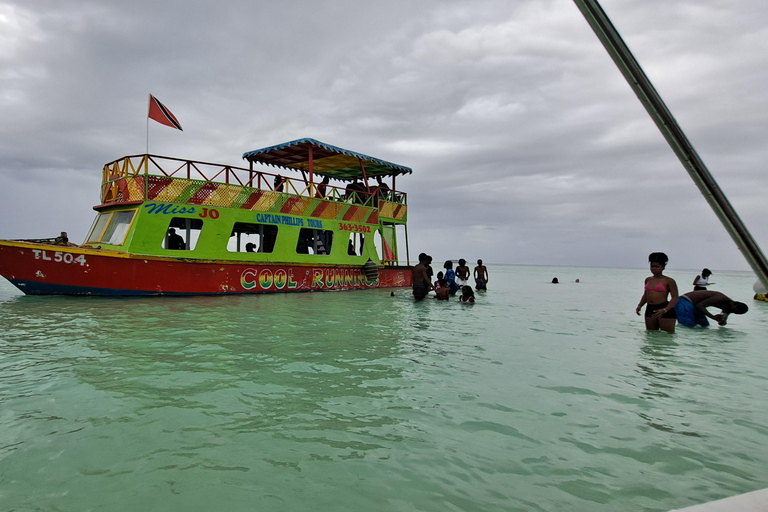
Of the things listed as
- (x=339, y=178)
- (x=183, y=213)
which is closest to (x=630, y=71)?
(x=183, y=213)

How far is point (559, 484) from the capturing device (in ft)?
8.38

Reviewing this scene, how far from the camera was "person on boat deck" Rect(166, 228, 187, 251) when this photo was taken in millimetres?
12047

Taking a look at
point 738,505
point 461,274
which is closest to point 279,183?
point 461,274

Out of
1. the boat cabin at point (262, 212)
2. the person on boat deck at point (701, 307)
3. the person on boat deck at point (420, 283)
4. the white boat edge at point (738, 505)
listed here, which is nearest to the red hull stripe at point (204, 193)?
the boat cabin at point (262, 212)

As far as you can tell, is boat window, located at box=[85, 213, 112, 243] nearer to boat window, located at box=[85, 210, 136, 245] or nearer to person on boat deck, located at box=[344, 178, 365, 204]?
boat window, located at box=[85, 210, 136, 245]

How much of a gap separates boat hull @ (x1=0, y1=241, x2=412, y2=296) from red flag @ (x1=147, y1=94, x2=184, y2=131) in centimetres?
390

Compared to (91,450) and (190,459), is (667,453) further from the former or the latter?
(91,450)

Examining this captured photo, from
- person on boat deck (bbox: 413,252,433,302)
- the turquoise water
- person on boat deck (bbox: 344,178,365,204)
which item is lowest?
the turquoise water

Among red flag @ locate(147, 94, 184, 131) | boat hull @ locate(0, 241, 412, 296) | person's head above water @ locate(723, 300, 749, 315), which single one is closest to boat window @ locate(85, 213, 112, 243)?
boat hull @ locate(0, 241, 412, 296)

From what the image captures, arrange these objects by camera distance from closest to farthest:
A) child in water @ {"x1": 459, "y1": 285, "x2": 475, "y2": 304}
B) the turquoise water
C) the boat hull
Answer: the turquoise water → the boat hull → child in water @ {"x1": 459, "y1": 285, "x2": 475, "y2": 304}

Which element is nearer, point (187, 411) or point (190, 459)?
point (190, 459)

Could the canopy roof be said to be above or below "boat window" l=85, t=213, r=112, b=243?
above

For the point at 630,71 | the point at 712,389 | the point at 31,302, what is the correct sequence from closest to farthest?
the point at 630,71 → the point at 712,389 → the point at 31,302

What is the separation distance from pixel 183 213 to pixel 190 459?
34.8ft
